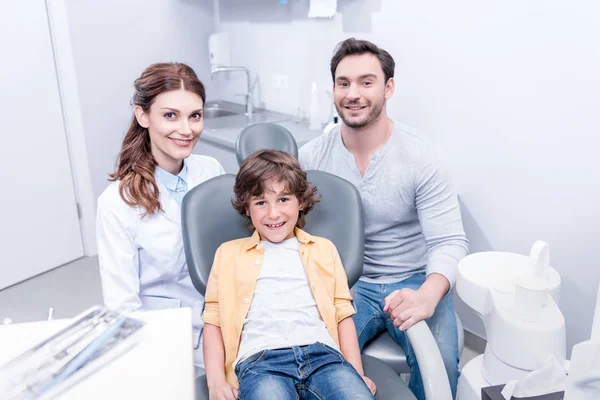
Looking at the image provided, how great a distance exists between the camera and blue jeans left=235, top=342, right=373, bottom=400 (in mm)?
1081

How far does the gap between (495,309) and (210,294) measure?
685mm

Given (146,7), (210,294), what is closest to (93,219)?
(146,7)

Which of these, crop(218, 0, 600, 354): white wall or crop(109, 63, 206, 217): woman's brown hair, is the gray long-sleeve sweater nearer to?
crop(218, 0, 600, 354): white wall

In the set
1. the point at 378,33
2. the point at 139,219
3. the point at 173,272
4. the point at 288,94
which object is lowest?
the point at 173,272

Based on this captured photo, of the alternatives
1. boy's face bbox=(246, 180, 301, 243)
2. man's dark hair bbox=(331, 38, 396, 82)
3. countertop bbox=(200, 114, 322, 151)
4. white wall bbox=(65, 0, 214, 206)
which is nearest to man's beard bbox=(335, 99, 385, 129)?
man's dark hair bbox=(331, 38, 396, 82)

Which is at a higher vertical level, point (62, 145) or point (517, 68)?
point (517, 68)

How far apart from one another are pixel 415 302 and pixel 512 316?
0.25 m

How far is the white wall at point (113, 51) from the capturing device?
2.78 m

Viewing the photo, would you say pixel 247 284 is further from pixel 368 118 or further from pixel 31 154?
pixel 31 154

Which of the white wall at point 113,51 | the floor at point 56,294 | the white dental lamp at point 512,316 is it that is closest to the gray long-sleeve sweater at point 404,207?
the white dental lamp at point 512,316

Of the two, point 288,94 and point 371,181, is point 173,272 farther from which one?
point 288,94

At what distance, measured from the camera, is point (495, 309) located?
1179mm

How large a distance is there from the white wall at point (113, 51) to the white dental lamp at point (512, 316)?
7.58ft

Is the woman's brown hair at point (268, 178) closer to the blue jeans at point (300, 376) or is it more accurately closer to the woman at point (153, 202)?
the woman at point (153, 202)
